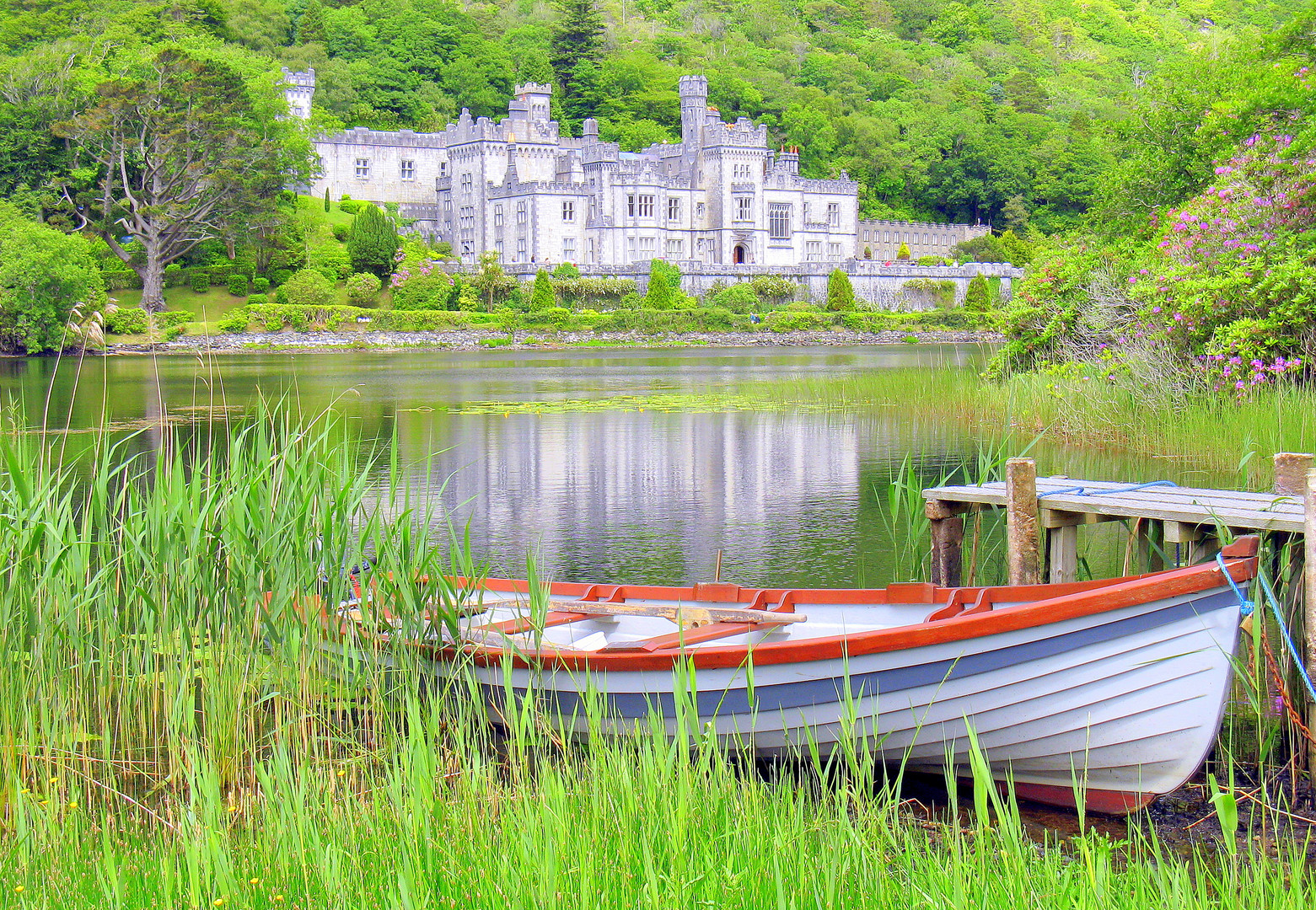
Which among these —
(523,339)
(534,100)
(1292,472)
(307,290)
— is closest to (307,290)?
(307,290)

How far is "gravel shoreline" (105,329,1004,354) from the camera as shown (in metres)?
48.9

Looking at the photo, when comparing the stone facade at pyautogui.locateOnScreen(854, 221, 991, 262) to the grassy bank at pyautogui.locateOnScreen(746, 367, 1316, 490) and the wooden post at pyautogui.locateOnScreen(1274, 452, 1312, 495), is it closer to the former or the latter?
the grassy bank at pyautogui.locateOnScreen(746, 367, 1316, 490)

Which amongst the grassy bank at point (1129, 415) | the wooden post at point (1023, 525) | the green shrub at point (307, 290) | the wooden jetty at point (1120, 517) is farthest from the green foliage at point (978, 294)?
the wooden post at point (1023, 525)

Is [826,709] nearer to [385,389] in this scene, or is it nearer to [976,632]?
[976,632]

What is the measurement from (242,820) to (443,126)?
295 ft

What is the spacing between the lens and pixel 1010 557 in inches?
286

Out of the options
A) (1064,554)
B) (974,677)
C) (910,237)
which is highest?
(910,237)

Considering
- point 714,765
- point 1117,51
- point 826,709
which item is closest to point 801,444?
point 826,709

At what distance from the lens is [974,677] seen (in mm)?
5359

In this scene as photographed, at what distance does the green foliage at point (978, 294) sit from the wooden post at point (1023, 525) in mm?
62735

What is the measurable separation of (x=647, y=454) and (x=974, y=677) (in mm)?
12329

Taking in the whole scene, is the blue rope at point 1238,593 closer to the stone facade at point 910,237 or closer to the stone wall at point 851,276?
the stone wall at point 851,276

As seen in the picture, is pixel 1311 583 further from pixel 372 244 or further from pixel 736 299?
pixel 736 299

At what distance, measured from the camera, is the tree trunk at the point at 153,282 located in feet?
182
